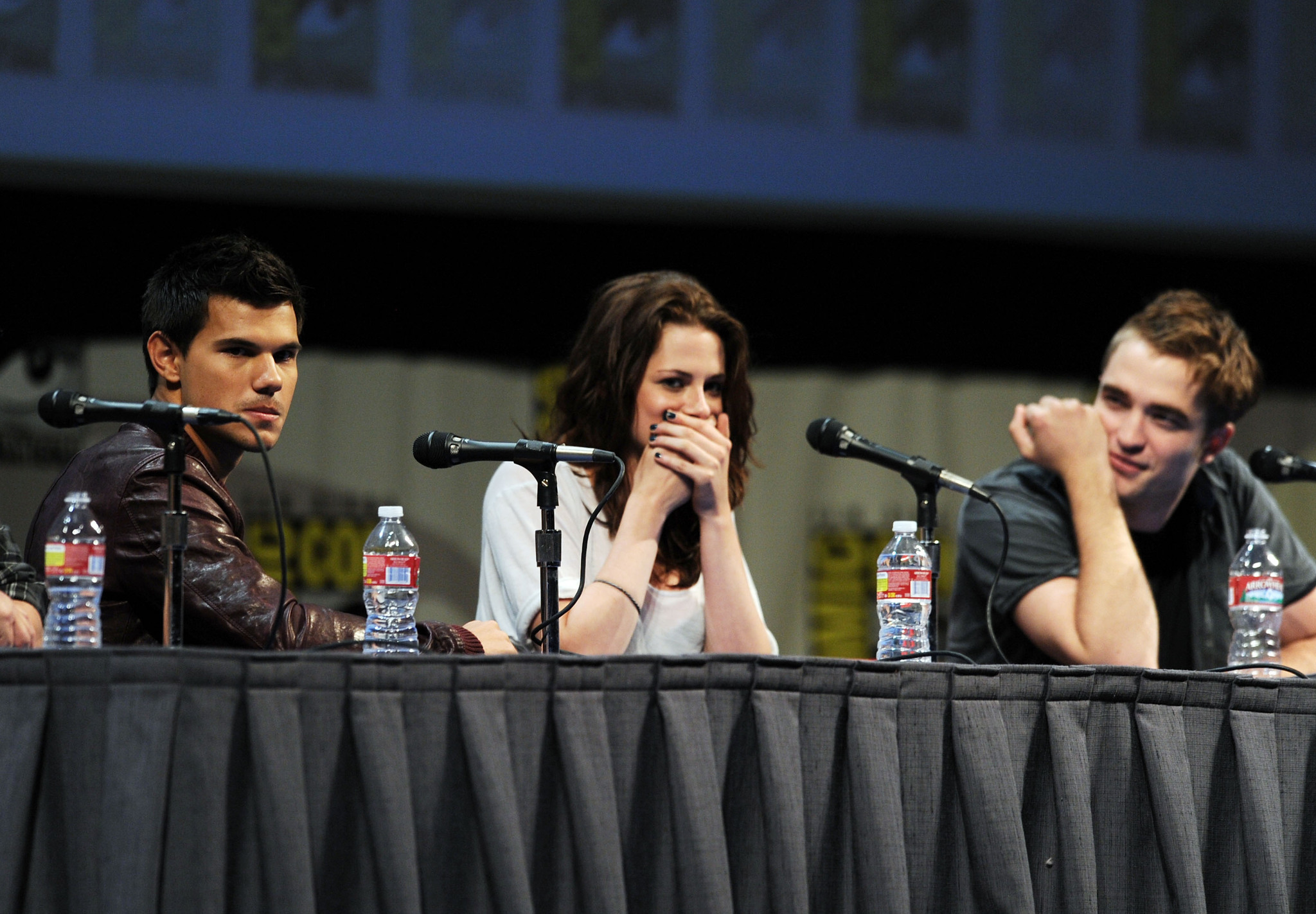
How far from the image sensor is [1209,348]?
273cm

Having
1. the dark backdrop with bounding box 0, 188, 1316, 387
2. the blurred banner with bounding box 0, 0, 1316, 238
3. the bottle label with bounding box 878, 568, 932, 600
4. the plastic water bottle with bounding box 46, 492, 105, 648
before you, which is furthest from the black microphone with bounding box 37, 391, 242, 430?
the dark backdrop with bounding box 0, 188, 1316, 387

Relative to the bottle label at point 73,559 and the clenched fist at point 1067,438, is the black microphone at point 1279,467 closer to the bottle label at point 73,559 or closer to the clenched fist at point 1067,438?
the clenched fist at point 1067,438

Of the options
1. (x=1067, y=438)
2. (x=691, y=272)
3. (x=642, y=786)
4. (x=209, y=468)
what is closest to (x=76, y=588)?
(x=209, y=468)

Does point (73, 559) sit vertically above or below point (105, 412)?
below

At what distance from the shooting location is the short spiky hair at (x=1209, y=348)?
2.72 meters

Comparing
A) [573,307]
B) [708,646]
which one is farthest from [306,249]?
[708,646]

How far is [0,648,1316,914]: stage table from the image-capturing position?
1452 mm

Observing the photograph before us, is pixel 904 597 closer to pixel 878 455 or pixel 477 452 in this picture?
pixel 878 455

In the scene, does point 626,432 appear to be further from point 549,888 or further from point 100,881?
point 100,881

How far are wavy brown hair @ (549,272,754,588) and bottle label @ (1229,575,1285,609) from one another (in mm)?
898

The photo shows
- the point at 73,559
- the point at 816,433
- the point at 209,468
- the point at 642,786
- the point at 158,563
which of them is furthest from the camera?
the point at 816,433

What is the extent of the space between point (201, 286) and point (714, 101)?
2123 mm

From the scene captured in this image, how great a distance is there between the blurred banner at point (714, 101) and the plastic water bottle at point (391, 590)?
1.87m

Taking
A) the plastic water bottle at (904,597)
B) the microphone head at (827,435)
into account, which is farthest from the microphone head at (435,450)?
the plastic water bottle at (904,597)
